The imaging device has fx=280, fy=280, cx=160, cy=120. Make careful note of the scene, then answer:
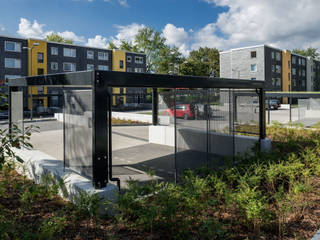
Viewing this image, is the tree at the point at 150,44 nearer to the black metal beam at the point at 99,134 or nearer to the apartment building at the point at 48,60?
the apartment building at the point at 48,60

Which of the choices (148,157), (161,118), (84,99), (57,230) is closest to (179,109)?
(84,99)

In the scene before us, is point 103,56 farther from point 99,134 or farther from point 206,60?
point 99,134

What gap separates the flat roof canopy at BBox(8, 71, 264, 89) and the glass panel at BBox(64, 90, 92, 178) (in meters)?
0.29

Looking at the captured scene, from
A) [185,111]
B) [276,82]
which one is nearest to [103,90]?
[185,111]

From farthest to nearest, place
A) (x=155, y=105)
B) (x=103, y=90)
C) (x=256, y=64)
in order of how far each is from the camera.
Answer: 1. (x=256, y=64)
2. (x=155, y=105)
3. (x=103, y=90)

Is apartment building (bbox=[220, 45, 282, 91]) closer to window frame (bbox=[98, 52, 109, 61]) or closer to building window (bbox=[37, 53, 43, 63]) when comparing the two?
window frame (bbox=[98, 52, 109, 61])

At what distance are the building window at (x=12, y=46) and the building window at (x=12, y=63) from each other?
4.72 feet

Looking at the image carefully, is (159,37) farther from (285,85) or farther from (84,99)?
(84,99)

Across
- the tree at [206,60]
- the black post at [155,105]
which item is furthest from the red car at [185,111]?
the tree at [206,60]

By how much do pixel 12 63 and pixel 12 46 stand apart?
8.23 ft

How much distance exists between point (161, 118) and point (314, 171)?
6.58 m

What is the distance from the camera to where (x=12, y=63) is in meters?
41.8

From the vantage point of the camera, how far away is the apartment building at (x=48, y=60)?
41.4m

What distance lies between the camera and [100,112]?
5.07 metres
